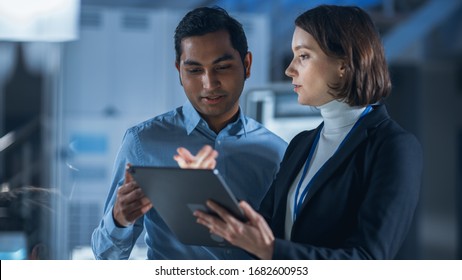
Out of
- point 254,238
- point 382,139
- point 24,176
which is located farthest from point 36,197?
point 382,139

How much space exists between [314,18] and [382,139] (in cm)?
38

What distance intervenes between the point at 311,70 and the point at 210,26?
0.43 meters

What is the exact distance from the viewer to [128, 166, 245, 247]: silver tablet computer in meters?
1.59

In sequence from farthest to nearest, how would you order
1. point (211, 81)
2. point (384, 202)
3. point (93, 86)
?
point (93, 86) → point (211, 81) → point (384, 202)

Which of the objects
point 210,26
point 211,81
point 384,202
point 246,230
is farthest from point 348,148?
point 210,26

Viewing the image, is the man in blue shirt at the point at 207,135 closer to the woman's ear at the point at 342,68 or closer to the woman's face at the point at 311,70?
the woman's face at the point at 311,70

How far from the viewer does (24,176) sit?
2.45m

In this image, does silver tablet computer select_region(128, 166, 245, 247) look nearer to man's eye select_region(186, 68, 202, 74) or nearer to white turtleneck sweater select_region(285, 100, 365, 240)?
white turtleneck sweater select_region(285, 100, 365, 240)

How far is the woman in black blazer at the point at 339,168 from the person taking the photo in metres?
1.60

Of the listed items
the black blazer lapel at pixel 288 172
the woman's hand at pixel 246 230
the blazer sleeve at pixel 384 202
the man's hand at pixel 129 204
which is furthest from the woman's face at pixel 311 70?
the man's hand at pixel 129 204

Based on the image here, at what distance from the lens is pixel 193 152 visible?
6.85ft

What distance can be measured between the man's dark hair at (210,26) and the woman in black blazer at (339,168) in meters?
0.32

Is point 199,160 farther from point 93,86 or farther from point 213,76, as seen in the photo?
point 93,86
